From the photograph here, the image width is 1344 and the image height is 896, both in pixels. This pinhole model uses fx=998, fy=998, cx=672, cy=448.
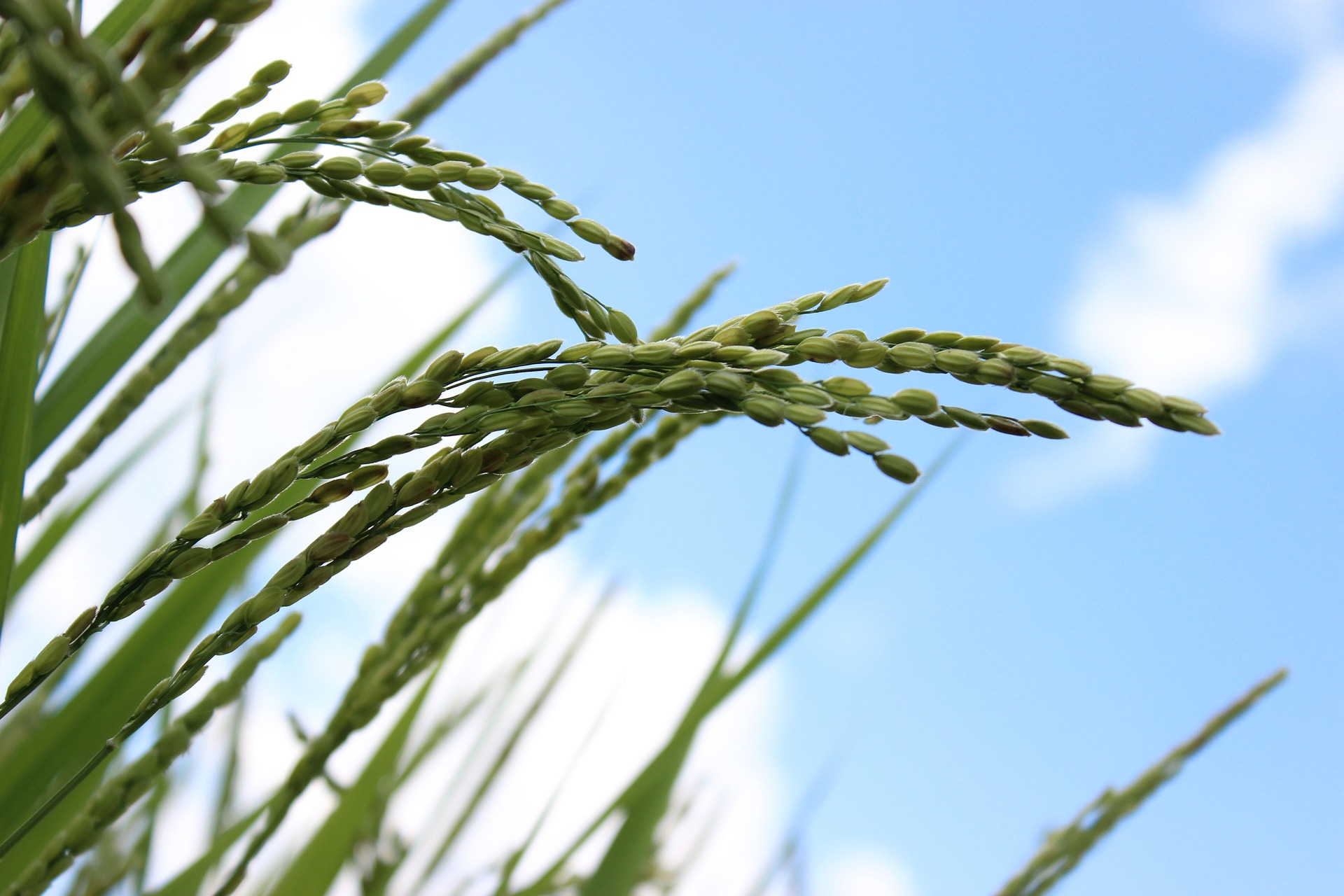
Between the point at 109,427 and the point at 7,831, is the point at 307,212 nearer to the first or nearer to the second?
the point at 109,427

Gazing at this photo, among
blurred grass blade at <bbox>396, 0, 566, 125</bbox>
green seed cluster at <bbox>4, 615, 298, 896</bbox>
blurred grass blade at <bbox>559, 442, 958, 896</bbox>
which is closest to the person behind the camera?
green seed cluster at <bbox>4, 615, 298, 896</bbox>

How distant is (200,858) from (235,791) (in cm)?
32

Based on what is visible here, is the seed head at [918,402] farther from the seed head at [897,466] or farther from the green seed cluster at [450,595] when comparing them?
the green seed cluster at [450,595]

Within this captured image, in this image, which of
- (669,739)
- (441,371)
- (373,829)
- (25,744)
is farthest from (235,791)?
(441,371)

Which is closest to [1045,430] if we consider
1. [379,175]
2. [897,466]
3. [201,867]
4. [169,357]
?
[897,466]

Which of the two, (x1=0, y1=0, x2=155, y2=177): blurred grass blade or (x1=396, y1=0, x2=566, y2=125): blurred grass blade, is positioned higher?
(x1=396, y1=0, x2=566, y2=125): blurred grass blade

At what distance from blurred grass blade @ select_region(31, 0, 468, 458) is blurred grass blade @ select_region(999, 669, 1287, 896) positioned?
2.93 ft

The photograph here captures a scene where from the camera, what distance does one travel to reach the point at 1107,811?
1.00 metres

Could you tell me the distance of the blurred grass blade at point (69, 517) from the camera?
2.81ft

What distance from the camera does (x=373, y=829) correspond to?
1083 millimetres

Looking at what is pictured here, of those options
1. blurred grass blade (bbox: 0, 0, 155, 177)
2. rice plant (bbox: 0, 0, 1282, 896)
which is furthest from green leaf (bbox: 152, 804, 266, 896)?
blurred grass blade (bbox: 0, 0, 155, 177)

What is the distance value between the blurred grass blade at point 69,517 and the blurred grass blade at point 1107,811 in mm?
892

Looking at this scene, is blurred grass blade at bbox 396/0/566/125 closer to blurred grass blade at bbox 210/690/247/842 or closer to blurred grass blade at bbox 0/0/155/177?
blurred grass blade at bbox 0/0/155/177

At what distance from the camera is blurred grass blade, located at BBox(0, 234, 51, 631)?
1.88ft
